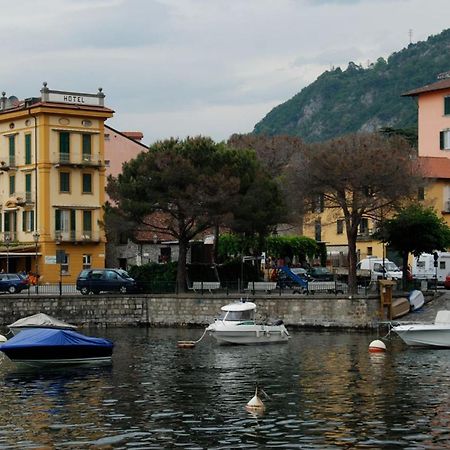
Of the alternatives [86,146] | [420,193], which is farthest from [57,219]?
[420,193]

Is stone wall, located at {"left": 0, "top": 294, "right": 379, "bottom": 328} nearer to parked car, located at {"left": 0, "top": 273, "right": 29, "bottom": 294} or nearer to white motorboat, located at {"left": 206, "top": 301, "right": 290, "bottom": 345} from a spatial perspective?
parked car, located at {"left": 0, "top": 273, "right": 29, "bottom": 294}

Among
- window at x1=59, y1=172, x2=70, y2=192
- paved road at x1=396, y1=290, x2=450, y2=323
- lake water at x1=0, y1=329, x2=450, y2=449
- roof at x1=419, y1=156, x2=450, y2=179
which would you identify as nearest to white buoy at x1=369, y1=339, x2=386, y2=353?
lake water at x1=0, y1=329, x2=450, y2=449

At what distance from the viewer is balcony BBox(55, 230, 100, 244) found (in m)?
94.5

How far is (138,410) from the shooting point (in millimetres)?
36594

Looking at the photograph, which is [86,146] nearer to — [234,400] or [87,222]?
[87,222]

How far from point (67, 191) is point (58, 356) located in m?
46.7

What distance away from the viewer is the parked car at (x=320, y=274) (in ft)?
274

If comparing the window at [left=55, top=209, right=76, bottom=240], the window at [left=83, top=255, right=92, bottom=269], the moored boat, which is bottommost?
the moored boat

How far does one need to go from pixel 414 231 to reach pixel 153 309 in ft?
55.3

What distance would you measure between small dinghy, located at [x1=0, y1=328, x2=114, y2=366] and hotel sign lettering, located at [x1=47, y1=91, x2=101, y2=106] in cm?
4632

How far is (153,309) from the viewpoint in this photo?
73562 mm

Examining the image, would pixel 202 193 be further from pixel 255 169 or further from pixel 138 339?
pixel 138 339

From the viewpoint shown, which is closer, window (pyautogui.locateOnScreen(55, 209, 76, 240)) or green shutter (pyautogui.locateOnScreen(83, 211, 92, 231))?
window (pyautogui.locateOnScreen(55, 209, 76, 240))

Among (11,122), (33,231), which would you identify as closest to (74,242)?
(33,231)
